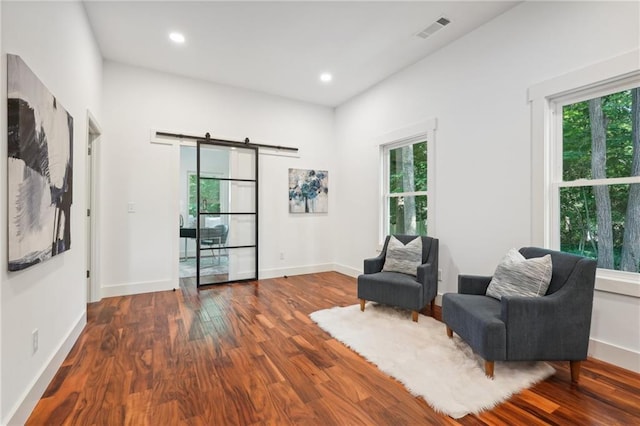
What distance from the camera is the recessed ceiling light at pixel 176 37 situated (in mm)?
3271

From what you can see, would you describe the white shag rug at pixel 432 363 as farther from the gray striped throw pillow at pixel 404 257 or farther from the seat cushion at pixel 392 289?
the gray striped throw pillow at pixel 404 257

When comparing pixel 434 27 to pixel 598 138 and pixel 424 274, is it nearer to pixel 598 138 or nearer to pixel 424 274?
pixel 598 138

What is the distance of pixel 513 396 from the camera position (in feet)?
5.95

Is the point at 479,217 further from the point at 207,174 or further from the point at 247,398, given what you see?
the point at 207,174

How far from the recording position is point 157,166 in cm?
414

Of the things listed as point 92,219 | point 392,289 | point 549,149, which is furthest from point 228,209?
point 549,149

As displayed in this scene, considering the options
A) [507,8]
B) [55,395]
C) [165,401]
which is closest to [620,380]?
[165,401]

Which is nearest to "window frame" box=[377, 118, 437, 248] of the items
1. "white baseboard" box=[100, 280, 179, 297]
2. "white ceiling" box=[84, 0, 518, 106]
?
"white ceiling" box=[84, 0, 518, 106]

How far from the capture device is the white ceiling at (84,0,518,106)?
283cm

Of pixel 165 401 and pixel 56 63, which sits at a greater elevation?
pixel 56 63

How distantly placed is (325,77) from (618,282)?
394cm

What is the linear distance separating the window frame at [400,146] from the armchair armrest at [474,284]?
1.05 metres

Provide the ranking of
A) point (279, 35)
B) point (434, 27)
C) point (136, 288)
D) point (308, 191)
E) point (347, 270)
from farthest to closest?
point (308, 191)
point (347, 270)
point (136, 288)
point (279, 35)
point (434, 27)

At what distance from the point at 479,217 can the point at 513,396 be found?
1.77 m
